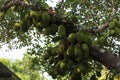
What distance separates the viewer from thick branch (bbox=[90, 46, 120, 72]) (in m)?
4.15

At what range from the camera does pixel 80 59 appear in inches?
180

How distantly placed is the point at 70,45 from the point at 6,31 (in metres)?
5.85

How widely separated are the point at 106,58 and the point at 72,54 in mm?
519

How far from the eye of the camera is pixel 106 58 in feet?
13.9

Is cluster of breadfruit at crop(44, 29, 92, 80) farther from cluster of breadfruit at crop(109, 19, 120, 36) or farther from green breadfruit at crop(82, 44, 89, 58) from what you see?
cluster of breadfruit at crop(109, 19, 120, 36)

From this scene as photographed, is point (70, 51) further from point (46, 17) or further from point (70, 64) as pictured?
point (46, 17)

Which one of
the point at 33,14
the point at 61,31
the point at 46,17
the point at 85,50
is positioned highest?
the point at 33,14

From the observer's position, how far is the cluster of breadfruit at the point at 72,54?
14.6ft

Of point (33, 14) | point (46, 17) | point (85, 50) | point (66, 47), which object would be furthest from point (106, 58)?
point (33, 14)

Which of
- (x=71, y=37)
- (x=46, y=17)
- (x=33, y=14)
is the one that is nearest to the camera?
(x=71, y=37)

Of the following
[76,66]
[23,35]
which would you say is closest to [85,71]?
[76,66]

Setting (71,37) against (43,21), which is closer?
(71,37)

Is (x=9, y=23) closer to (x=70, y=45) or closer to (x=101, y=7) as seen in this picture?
(x=101, y=7)

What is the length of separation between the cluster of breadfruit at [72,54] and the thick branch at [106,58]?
11 cm
